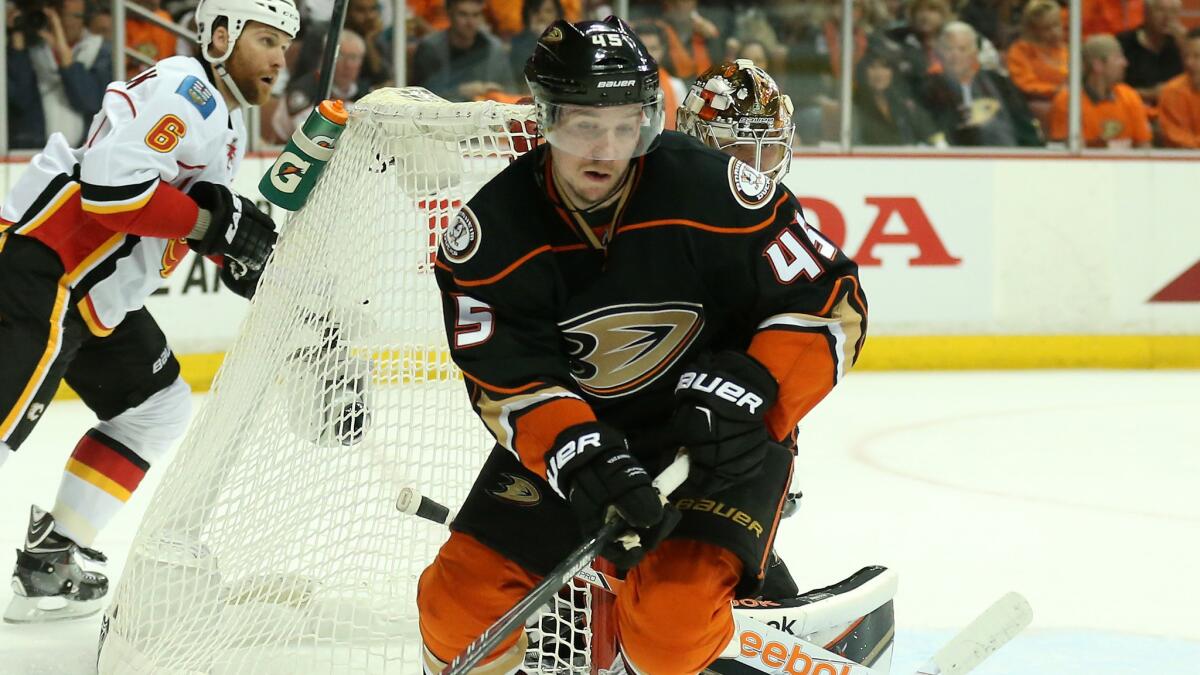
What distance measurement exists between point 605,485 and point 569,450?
64mm

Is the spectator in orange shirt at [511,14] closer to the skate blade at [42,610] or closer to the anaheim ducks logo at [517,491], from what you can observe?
the skate blade at [42,610]

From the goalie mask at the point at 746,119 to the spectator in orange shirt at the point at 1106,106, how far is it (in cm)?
412

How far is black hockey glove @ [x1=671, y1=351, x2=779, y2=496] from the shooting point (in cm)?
176

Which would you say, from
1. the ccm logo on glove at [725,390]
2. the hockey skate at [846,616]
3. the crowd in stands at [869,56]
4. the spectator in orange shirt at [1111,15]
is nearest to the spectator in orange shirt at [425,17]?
the crowd in stands at [869,56]

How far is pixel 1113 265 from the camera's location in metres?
6.23

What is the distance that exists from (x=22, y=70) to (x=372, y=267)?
3.32 m

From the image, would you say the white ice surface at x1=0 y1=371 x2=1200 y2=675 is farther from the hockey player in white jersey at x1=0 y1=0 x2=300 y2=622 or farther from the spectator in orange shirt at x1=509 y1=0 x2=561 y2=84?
the spectator in orange shirt at x1=509 y1=0 x2=561 y2=84

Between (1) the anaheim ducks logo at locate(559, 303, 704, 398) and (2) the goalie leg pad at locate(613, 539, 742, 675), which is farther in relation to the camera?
(1) the anaheim ducks logo at locate(559, 303, 704, 398)

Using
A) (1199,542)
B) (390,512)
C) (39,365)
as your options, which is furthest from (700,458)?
(1199,542)

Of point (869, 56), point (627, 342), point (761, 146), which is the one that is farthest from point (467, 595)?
point (869, 56)

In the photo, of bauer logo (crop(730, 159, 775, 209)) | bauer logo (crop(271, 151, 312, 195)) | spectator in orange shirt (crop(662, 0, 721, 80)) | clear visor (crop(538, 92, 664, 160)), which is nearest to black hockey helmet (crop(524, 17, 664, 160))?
clear visor (crop(538, 92, 664, 160))

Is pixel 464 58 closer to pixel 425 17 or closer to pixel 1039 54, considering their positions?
pixel 425 17

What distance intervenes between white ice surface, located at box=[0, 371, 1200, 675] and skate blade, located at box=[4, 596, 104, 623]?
29 mm

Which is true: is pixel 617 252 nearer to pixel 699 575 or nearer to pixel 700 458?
pixel 700 458
